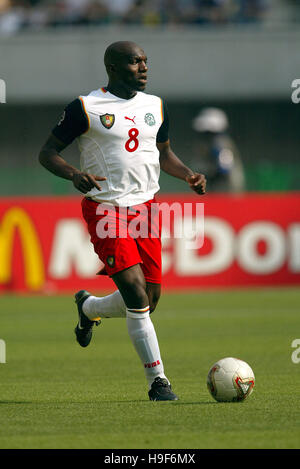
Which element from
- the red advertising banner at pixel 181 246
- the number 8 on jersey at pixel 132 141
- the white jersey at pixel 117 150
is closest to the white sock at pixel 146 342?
the white jersey at pixel 117 150

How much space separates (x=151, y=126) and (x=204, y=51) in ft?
70.3

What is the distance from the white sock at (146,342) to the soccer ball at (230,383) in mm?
413

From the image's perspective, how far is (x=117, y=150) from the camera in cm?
805

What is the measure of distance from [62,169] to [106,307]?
1.48 metres

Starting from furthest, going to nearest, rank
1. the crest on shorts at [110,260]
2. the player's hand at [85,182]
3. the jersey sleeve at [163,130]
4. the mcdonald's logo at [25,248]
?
the mcdonald's logo at [25,248], the jersey sleeve at [163,130], the crest on shorts at [110,260], the player's hand at [85,182]

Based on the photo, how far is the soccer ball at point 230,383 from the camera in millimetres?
7625

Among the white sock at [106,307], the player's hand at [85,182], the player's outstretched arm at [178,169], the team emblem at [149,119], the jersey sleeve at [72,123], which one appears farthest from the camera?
the white sock at [106,307]

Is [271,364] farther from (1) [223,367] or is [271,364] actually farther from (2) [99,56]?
(2) [99,56]

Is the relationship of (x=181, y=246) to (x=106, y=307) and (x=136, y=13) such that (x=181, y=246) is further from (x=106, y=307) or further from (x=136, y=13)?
(x=136, y=13)

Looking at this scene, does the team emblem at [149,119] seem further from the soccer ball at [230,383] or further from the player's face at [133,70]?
the soccer ball at [230,383]

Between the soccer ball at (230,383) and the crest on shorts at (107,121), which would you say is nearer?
the soccer ball at (230,383)

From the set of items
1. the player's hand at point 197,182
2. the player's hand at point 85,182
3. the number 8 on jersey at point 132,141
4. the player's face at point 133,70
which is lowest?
the player's hand at point 85,182

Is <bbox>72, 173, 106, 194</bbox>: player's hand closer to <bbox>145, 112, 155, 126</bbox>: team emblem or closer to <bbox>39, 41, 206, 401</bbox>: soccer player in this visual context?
<bbox>39, 41, 206, 401</bbox>: soccer player

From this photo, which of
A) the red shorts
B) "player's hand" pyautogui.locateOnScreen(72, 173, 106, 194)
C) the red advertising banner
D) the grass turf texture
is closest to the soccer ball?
the grass turf texture
